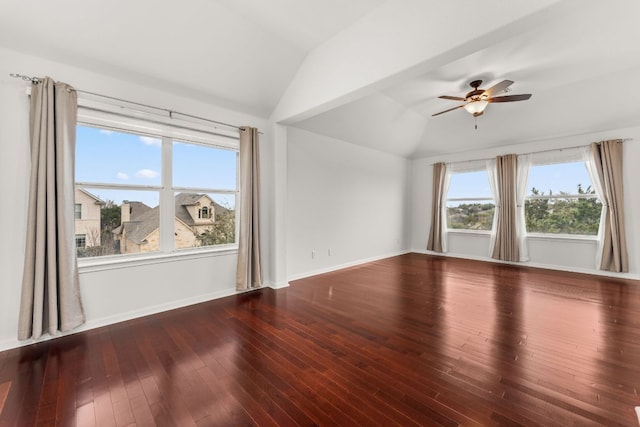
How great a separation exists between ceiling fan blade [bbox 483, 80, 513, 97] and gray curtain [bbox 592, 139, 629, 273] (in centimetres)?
303

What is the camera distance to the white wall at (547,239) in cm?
466

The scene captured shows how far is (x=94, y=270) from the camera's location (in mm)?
2760

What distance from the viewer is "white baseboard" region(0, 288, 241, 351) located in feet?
7.79

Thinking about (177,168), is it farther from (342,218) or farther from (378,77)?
(342,218)

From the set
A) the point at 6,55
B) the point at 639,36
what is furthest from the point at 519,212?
the point at 6,55

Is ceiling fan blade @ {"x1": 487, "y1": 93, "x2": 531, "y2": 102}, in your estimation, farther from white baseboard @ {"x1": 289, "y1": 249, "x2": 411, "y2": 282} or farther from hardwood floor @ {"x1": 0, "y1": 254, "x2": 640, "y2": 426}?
white baseboard @ {"x1": 289, "y1": 249, "x2": 411, "y2": 282}

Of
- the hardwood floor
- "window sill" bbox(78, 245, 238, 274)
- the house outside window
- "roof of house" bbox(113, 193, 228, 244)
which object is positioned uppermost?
"roof of house" bbox(113, 193, 228, 244)

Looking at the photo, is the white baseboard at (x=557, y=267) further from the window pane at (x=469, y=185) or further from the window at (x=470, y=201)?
the window pane at (x=469, y=185)

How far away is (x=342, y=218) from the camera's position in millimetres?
5582

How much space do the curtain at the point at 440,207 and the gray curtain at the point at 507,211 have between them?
1.15 m

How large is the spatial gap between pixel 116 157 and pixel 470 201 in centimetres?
696

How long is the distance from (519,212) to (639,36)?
3.42 meters

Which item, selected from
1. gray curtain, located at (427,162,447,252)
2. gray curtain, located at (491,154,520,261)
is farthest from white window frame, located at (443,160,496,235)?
gray curtain, located at (491,154,520,261)

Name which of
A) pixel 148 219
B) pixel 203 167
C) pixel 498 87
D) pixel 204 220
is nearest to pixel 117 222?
pixel 148 219
